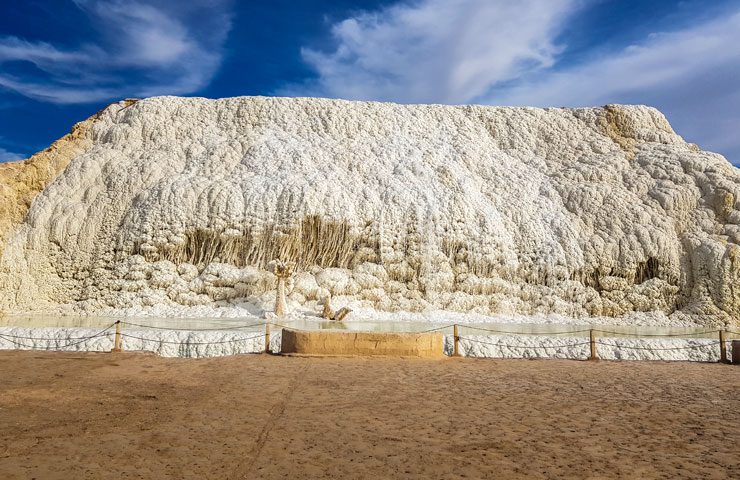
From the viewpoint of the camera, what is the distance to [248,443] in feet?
16.0

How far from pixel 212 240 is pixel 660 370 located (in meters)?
17.3

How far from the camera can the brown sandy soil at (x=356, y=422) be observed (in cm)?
431

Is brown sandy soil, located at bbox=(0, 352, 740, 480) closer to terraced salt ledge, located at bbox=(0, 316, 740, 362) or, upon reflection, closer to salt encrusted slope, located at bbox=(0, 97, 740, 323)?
terraced salt ledge, located at bbox=(0, 316, 740, 362)

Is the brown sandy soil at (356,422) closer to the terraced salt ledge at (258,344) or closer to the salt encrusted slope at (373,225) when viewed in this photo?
the terraced salt ledge at (258,344)

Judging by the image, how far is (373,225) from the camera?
21.8 metres

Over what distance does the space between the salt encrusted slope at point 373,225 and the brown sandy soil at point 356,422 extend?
11.4 metres

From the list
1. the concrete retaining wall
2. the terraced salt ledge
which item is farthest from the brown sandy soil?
the terraced salt ledge

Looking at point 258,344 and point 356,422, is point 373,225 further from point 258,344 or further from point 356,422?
point 356,422

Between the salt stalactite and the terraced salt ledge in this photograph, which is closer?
the terraced salt ledge

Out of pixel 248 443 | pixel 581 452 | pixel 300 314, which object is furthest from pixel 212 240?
pixel 581 452

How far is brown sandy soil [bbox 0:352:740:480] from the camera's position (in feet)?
14.1

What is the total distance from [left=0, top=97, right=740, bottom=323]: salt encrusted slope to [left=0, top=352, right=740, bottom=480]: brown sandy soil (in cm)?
1137

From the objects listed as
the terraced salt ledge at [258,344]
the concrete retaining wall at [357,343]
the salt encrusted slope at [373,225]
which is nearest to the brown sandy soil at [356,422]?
the concrete retaining wall at [357,343]

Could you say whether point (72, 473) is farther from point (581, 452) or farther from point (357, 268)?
point (357, 268)
